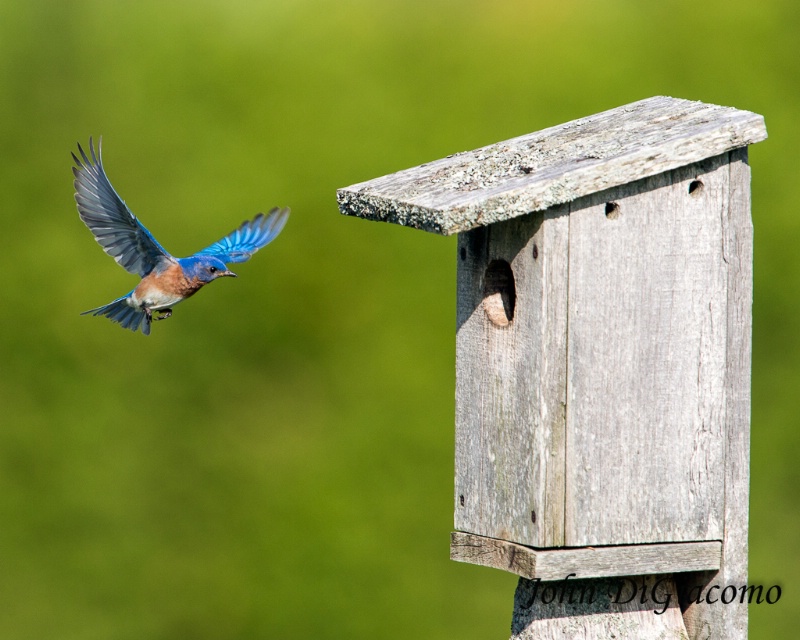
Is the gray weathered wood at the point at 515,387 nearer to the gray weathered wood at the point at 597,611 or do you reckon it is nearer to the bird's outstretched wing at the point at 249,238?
the gray weathered wood at the point at 597,611

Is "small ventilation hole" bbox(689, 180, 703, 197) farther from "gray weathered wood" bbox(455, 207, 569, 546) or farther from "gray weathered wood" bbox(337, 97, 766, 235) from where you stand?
"gray weathered wood" bbox(455, 207, 569, 546)

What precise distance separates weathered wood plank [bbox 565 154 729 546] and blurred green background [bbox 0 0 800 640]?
2.57m

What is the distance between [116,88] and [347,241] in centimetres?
129

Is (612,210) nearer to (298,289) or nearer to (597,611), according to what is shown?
(597,611)

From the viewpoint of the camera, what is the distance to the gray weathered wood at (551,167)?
3.04 meters

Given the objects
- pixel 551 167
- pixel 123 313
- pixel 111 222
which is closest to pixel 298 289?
pixel 123 313

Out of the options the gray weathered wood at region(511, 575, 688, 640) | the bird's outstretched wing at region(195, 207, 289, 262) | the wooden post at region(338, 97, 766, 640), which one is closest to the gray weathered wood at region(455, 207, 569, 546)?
the wooden post at region(338, 97, 766, 640)

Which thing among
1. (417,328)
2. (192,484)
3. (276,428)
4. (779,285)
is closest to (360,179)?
(417,328)

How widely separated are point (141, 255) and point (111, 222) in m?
0.23

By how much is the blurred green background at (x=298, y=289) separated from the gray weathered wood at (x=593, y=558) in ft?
8.30

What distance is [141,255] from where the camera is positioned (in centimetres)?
484

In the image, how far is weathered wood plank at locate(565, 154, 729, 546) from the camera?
3.21 m
